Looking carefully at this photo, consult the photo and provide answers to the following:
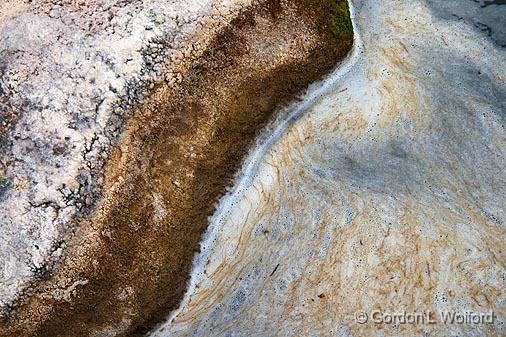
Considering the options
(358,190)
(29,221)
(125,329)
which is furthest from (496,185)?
(29,221)

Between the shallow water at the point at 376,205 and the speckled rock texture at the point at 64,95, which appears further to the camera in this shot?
the speckled rock texture at the point at 64,95

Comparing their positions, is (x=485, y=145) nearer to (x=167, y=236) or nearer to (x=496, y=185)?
(x=496, y=185)

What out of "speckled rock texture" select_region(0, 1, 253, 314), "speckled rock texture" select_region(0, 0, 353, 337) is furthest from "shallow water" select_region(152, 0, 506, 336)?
"speckled rock texture" select_region(0, 1, 253, 314)

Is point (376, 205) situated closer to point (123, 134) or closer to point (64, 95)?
point (123, 134)

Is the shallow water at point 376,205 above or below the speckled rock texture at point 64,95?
below

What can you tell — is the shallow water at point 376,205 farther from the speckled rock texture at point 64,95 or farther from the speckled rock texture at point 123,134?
the speckled rock texture at point 64,95

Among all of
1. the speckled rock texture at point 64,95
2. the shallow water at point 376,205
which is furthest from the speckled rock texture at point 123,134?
the shallow water at point 376,205

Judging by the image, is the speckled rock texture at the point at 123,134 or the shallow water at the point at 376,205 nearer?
the shallow water at the point at 376,205
